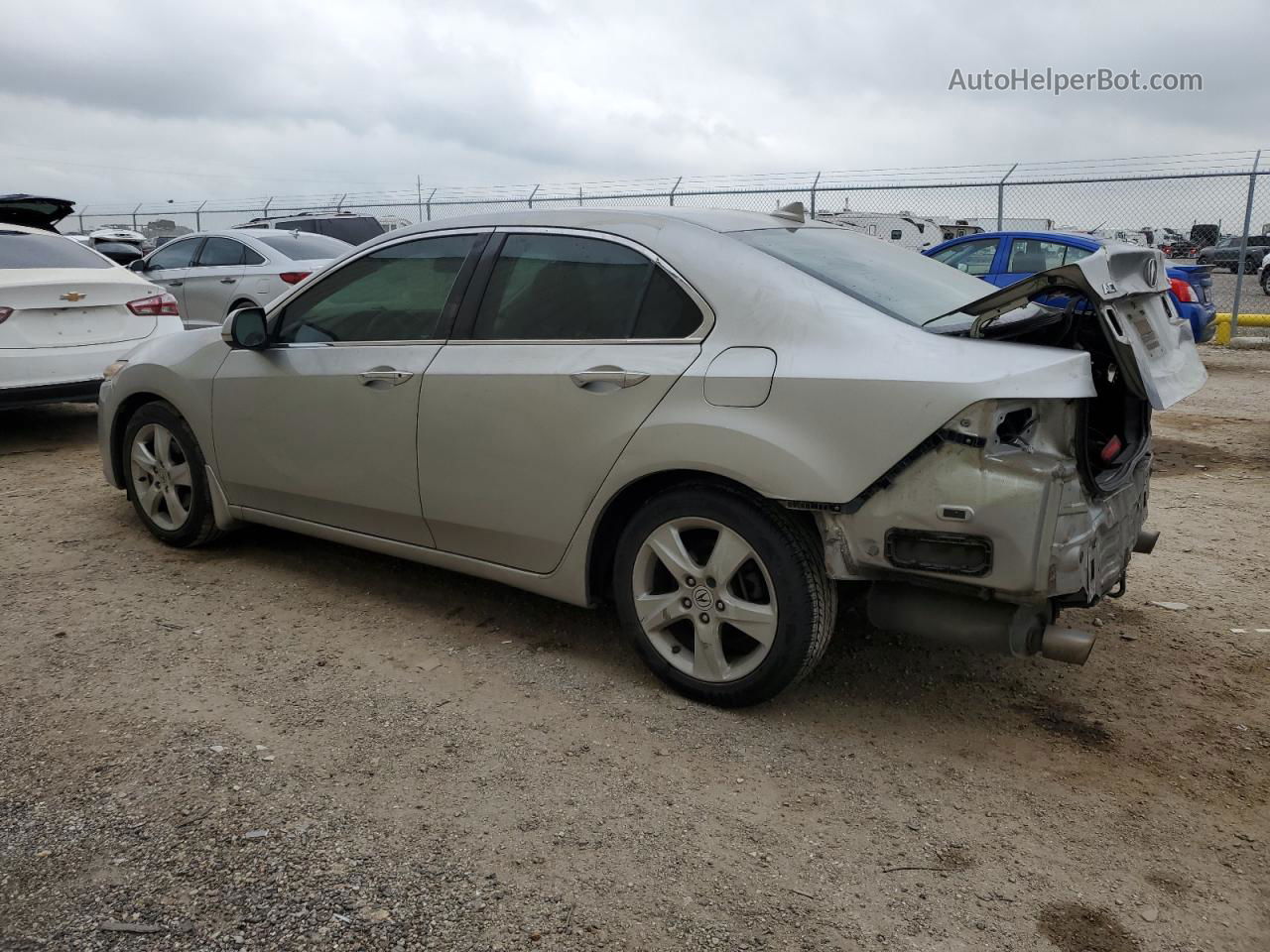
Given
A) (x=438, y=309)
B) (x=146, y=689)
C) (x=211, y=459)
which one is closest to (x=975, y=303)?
(x=438, y=309)

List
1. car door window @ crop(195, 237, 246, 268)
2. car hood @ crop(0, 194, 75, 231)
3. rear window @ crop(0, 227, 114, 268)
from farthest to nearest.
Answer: car door window @ crop(195, 237, 246, 268) → car hood @ crop(0, 194, 75, 231) → rear window @ crop(0, 227, 114, 268)

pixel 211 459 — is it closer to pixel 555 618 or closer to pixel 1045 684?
pixel 555 618

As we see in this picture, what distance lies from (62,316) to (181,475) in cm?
326

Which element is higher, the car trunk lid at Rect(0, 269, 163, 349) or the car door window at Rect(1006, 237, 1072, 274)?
the car door window at Rect(1006, 237, 1072, 274)

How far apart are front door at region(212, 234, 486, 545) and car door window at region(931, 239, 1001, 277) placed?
9.11 metres

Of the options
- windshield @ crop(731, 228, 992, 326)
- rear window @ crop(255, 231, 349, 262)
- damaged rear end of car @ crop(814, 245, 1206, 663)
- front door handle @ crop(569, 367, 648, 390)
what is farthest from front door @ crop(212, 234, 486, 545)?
rear window @ crop(255, 231, 349, 262)

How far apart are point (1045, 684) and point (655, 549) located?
1.55m

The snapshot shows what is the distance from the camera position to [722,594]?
335 centimetres

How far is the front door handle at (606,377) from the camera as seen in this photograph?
11.4 ft

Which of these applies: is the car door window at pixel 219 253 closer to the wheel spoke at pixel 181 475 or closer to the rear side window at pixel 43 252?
the rear side window at pixel 43 252

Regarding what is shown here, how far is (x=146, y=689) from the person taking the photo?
361 cm

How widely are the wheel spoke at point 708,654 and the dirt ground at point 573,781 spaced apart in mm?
138

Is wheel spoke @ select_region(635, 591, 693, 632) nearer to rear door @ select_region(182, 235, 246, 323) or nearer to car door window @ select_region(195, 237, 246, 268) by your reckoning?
rear door @ select_region(182, 235, 246, 323)

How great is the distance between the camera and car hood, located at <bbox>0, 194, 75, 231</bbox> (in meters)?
10.5
